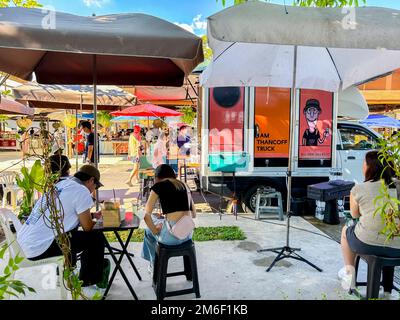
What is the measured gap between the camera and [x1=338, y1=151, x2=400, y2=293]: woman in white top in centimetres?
291

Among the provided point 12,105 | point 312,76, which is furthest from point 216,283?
point 12,105

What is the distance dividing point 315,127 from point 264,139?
1.00 meters

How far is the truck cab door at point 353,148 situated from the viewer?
684 centimetres

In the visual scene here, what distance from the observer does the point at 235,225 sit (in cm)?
578

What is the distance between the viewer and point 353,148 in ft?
22.9

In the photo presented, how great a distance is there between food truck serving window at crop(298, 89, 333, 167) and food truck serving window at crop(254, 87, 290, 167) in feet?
0.98

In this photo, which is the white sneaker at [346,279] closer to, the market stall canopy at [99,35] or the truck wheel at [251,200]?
the market stall canopy at [99,35]

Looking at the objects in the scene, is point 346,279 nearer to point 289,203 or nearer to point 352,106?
point 289,203

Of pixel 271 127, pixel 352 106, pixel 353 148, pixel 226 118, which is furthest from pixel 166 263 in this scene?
pixel 352 106

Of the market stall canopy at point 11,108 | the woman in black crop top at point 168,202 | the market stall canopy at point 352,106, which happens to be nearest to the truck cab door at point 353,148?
the market stall canopy at point 352,106

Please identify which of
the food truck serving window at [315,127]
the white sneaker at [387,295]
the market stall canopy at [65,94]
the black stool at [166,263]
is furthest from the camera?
the market stall canopy at [65,94]

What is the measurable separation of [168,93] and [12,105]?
5501 mm
